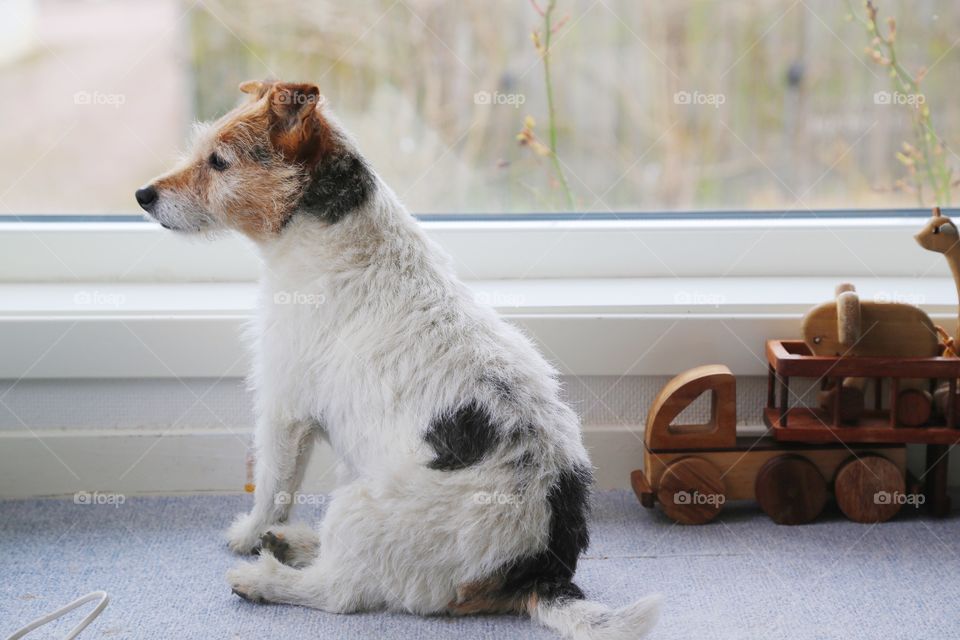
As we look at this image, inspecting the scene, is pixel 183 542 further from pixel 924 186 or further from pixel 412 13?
pixel 924 186

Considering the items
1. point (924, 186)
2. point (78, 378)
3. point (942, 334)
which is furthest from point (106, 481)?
point (924, 186)

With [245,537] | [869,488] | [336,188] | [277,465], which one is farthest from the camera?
[869,488]

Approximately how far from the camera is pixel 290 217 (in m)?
1.38

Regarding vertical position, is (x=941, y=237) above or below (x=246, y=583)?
above

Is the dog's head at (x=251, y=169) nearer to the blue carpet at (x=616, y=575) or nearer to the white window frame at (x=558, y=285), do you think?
the white window frame at (x=558, y=285)

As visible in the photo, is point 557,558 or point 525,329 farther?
point 525,329

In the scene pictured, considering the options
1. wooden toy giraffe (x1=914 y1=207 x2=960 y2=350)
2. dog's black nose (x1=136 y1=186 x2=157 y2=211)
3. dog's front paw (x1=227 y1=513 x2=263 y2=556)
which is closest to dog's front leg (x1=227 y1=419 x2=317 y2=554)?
dog's front paw (x1=227 y1=513 x2=263 y2=556)

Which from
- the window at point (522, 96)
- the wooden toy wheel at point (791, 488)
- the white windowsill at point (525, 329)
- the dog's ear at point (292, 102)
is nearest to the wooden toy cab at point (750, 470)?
the wooden toy wheel at point (791, 488)

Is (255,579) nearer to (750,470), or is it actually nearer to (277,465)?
(277,465)

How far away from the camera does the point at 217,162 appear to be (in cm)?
138

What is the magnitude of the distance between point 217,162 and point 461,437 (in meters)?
0.49

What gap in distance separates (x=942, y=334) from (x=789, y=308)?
0.25 m

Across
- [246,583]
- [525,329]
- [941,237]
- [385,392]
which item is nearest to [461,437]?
[385,392]

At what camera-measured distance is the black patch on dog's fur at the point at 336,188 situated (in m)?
1.37
